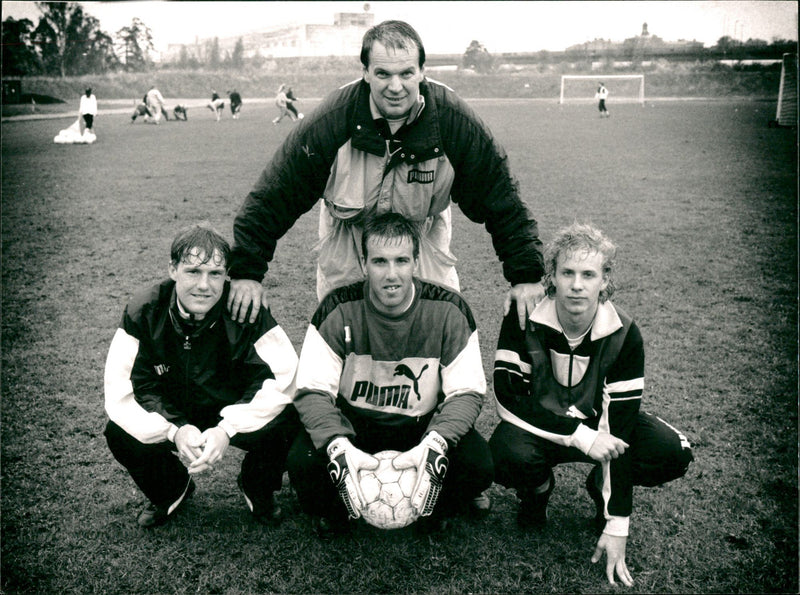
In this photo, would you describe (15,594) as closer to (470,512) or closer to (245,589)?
(245,589)

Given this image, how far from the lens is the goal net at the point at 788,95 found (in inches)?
775

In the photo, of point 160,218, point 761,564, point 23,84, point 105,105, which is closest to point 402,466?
point 761,564

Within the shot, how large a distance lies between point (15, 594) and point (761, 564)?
9.68 ft

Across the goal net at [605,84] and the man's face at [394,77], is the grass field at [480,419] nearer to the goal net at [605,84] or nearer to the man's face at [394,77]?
the man's face at [394,77]

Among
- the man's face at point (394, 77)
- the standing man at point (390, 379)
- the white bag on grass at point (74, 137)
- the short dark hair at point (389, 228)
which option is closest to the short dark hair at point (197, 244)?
the standing man at point (390, 379)

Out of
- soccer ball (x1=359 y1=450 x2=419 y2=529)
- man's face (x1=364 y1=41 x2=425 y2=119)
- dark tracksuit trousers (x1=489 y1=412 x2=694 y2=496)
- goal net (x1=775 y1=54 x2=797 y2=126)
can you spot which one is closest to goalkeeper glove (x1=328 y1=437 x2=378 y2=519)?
soccer ball (x1=359 y1=450 x2=419 y2=529)

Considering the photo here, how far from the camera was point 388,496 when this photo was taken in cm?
249

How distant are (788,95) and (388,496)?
78.0 ft

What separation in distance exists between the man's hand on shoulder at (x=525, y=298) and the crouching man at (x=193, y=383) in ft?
3.47

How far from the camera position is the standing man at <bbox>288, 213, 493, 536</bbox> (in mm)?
2676

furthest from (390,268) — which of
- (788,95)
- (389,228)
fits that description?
(788,95)

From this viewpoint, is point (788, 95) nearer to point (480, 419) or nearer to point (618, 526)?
point (480, 419)

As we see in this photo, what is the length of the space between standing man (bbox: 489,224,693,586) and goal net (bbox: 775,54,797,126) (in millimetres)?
20136

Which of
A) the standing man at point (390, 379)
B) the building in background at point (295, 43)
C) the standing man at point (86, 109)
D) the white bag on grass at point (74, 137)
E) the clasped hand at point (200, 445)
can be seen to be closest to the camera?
the clasped hand at point (200, 445)
